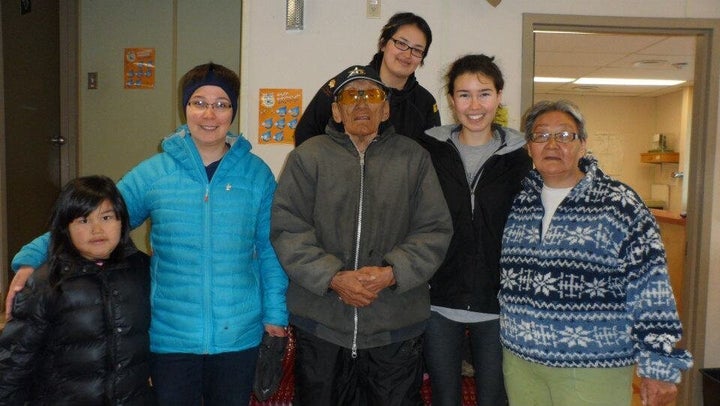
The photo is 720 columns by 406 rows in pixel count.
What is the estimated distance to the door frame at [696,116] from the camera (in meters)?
3.11

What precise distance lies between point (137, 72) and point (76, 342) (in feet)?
9.62

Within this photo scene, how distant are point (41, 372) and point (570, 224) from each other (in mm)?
1522

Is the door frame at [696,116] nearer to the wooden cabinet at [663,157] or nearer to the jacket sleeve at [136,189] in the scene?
the jacket sleeve at [136,189]

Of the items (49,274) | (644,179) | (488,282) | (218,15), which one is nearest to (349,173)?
(488,282)

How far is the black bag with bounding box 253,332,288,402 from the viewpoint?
1648mm

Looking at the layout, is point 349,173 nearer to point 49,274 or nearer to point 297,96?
point 49,274

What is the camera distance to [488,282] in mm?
1761

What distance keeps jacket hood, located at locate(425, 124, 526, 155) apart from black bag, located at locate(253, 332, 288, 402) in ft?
2.88

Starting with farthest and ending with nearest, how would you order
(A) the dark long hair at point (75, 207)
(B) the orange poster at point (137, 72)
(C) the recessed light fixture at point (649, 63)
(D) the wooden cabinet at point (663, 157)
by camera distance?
(D) the wooden cabinet at point (663, 157)
(C) the recessed light fixture at point (649, 63)
(B) the orange poster at point (137, 72)
(A) the dark long hair at point (75, 207)

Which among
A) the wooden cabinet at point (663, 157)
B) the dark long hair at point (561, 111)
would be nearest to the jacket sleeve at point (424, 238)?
the dark long hair at point (561, 111)

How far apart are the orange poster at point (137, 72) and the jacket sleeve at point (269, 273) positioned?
104 inches

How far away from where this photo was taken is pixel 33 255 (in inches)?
61.7

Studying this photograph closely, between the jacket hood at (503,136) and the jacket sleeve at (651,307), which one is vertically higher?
the jacket hood at (503,136)

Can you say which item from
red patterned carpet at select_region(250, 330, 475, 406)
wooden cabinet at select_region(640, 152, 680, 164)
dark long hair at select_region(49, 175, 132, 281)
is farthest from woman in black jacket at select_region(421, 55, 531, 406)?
wooden cabinet at select_region(640, 152, 680, 164)
